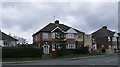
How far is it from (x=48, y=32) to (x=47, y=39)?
190 cm

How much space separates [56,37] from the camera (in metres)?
76.2

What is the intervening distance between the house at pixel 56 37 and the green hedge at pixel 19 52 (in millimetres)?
14010

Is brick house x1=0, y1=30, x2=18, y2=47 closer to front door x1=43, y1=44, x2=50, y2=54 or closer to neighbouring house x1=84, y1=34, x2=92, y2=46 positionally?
front door x1=43, y1=44, x2=50, y2=54

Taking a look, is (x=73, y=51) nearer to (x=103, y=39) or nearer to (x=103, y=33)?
(x=103, y=39)

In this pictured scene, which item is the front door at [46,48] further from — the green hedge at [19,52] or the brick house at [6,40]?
the green hedge at [19,52]

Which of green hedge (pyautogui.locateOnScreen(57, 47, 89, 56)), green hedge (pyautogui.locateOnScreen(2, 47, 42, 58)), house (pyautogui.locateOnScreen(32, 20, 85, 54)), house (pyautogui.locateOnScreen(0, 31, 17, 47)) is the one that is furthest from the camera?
house (pyautogui.locateOnScreen(0, 31, 17, 47))

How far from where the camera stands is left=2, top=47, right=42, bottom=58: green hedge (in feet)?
184

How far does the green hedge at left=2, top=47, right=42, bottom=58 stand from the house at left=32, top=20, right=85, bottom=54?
46.0ft

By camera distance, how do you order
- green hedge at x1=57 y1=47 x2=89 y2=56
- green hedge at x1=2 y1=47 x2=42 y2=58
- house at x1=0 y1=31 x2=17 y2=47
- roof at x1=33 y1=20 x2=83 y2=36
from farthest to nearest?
roof at x1=33 y1=20 x2=83 y2=36 → house at x1=0 y1=31 x2=17 y2=47 → green hedge at x1=57 y1=47 x2=89 y2=56 → green hedge at x1=2 y1=47 x2=42 y2=58

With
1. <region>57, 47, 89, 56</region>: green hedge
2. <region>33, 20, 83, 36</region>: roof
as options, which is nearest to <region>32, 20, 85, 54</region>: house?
<region>33, 20, 83, 36</region>: roof

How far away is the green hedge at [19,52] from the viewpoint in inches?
2205

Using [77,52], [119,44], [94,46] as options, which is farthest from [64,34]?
[119,44]

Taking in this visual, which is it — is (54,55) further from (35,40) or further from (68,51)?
(35,40)

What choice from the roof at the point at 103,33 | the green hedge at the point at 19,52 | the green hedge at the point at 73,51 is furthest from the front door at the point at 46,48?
the roof at the point at 103,33
